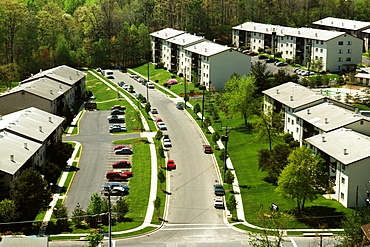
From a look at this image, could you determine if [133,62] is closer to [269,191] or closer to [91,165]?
[91,165]

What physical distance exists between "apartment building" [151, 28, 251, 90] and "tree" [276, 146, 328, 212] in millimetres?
56966

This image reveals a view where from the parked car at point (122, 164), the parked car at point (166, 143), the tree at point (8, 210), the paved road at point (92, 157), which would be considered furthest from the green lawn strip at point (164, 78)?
the tree at point (8, 210)

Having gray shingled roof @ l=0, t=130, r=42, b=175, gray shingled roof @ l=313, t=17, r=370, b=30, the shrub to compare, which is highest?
gray shingled roof @ l=313, t=17, r=370, b=30

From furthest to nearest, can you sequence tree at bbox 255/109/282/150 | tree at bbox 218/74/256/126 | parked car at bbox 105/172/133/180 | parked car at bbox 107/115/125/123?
parked car at bbox 107/115/125/123 → tree at bbox 218/74/256/126 → tree at bbox 255/109/282/150 → parked car at bbox 105/172/133/180

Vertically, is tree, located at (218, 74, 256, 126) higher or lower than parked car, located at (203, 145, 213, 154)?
higher

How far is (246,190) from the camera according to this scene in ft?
248

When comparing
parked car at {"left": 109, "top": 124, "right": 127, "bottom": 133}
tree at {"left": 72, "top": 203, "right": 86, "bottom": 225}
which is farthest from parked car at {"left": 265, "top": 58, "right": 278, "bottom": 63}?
tree at {"left": 72, "top": 203, "right": 86, "bottom": 225}

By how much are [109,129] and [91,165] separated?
18918 millimetres

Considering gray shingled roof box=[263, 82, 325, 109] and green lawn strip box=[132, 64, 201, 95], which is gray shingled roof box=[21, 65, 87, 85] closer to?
green lawn strip box=[132, 64, 201, 95]

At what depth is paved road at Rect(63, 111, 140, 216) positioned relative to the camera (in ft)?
246

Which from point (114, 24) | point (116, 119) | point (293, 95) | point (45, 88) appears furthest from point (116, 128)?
point (114, 24)

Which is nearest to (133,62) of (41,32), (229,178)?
(41,32)

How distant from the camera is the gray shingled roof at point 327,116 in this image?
79438 millimetres

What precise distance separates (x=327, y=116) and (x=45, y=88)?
173 ft
